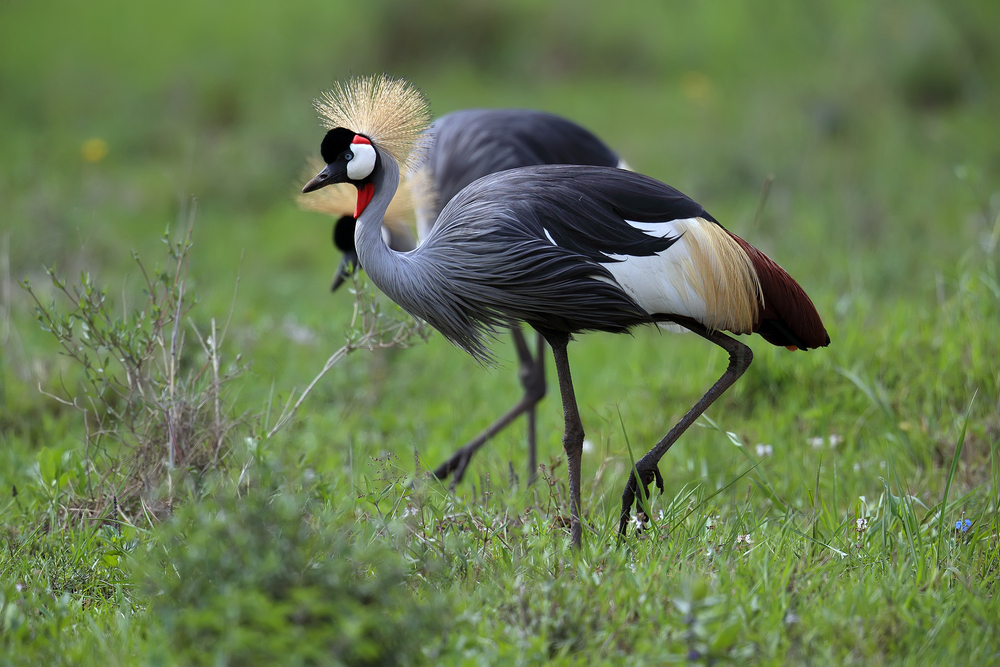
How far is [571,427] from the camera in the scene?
2.57 meters

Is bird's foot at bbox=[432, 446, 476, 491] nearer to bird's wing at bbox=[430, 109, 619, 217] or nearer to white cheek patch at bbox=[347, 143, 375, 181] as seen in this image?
bird's wing at bbox=[430, 109, 619, 217]

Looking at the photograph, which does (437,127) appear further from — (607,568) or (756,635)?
(756,635)

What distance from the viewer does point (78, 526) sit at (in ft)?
8.84

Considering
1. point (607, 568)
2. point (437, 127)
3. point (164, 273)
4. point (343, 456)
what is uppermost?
point (437, 127)

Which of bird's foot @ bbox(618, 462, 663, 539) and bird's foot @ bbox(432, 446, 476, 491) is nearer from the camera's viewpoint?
bird's foot @ bbox(618, 462, 663, 539)

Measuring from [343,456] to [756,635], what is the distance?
193 centimetres

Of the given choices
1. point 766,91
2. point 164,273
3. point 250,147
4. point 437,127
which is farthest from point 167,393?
point 766,91

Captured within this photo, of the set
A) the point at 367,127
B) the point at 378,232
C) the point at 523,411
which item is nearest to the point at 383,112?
the point at 367,127

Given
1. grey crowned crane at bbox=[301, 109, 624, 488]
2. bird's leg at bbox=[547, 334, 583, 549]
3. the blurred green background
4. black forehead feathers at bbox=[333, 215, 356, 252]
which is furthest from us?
the blurred green background

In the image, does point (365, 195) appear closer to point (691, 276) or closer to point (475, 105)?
point (691, 276)

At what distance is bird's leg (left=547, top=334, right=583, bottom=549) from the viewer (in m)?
2.48

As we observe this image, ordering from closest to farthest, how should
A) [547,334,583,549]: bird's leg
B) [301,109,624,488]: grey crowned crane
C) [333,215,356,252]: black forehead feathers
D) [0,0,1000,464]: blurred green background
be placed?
[547,334,583,549]: bird's leg
[333,215,356,252]: black forehead feathers
[301,109,624,488]: grey crowned crane
[0,0,1000,464]: blurred green background

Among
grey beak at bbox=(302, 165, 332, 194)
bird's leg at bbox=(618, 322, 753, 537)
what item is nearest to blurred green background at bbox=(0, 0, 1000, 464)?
bird's leg at bbox=(618, 322, 753, 537)

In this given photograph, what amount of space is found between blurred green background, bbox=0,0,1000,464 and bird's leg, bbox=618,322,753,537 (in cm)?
132
